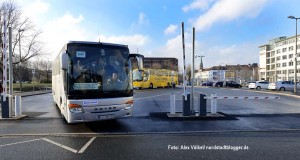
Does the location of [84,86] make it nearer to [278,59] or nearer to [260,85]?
[260,85]

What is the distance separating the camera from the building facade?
363 feet

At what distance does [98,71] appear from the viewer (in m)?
9.46

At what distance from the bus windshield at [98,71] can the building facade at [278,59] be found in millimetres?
107684

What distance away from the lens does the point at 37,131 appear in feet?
31.7

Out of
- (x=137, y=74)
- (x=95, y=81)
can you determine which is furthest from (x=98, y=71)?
(x=137, y=74)

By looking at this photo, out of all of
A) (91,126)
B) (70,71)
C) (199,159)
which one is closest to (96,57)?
(70,71)

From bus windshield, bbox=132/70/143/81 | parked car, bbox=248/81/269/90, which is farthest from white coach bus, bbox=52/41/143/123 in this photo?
parked car, bbox=248/81/269/90

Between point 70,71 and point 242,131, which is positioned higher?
point 70,71

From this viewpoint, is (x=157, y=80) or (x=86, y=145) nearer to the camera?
(x=86, y=145)

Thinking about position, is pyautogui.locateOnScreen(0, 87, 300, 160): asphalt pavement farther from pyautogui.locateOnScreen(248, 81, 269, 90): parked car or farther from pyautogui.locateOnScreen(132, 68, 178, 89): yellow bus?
pyautogui.locateOnScreen(248, 81, 269, 90): parked car

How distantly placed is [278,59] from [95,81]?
423 feet

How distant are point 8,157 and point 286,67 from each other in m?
125

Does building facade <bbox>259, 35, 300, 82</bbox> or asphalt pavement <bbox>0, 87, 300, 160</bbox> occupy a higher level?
building facade <bbox>259, 35, 300, 82</bbox>

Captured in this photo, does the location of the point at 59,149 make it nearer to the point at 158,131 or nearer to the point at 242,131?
the point at 158,131
